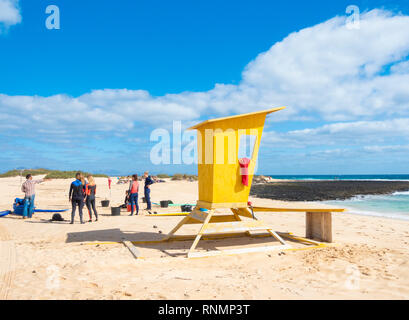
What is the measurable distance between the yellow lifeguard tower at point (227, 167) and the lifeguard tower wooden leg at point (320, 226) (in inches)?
58.7

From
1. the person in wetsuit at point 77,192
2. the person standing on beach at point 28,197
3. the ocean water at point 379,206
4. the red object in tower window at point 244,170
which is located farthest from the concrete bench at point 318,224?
the person standing on beach at point 28,197

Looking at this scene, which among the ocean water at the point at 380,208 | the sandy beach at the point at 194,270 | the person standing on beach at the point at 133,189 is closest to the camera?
the sandy beach at the point at 194,270

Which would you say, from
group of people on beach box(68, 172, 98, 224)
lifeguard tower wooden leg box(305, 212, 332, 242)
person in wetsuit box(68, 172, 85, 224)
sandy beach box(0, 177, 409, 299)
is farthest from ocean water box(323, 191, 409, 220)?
person in wetsuit box(68, 172, 85, 224)

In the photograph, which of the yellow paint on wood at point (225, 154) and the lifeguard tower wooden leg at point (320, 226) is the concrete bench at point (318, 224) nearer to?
the lifeguard tower wooden leg at point (320, 226)

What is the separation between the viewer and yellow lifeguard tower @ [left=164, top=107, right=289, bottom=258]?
6.78 meters

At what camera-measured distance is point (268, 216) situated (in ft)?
44.4

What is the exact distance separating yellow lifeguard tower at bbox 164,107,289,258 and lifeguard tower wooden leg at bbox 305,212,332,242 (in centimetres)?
149

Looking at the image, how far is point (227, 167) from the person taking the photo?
6949 millimetres

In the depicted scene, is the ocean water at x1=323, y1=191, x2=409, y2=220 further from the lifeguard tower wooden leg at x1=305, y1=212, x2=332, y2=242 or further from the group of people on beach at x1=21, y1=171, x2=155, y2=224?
the group of people on beach at x1=21, y1=171, x2=155, y2=224

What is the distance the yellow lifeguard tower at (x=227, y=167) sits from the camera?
6777 millimetres

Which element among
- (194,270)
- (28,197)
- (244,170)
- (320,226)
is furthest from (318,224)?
(28,197)

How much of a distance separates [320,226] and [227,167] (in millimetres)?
3115
